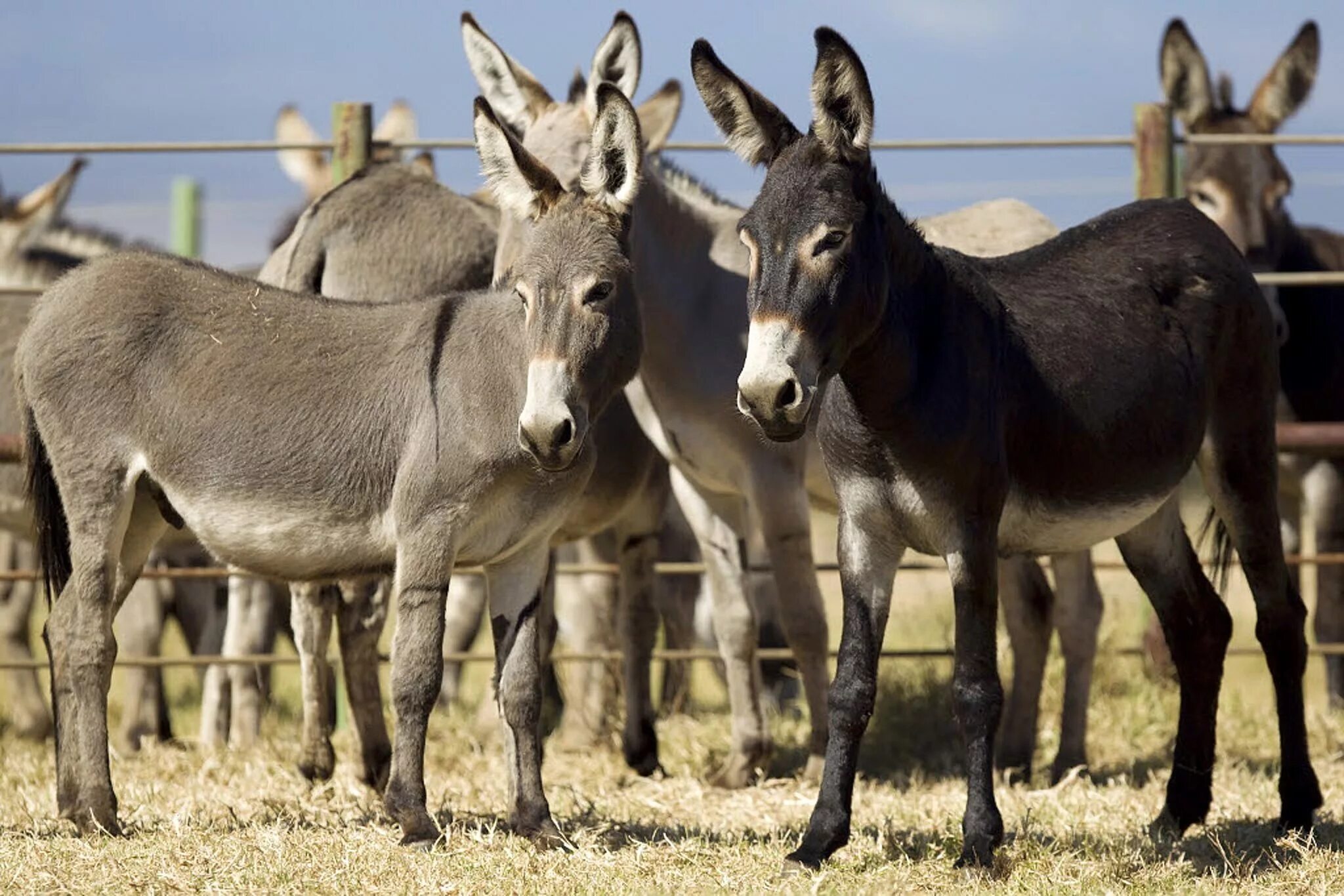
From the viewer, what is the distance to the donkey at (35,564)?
7281mm

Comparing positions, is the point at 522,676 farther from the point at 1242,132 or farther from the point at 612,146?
the point at 1242,132

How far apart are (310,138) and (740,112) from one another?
19.6 ft

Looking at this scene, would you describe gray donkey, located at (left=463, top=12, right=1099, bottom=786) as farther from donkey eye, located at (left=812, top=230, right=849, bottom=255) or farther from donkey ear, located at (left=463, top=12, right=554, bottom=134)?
donkey eye, located at (left=812, top=230, right=849, bottom=255)

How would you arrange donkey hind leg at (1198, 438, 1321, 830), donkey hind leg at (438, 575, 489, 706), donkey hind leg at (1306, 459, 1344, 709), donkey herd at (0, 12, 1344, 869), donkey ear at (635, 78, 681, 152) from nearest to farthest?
1. donkey herd at (0, 12, 1344, 869)
2. donkey hind leg at (1198, 438, 1321, 830)
3. donkey ear at (635, 78, 681, 152)
4. donkey hind leg at (1306, 459, 1344, 709)
5. donkey hind leg at (438, 575, 489, 706)

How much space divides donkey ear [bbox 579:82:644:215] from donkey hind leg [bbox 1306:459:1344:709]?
4.28m

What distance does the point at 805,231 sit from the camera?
12.8 ft

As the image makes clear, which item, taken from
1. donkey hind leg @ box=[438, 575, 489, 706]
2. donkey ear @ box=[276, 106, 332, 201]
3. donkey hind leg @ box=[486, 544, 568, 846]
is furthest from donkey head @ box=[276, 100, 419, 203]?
donkey hind leg @ box=[486, 544, 568, 846]

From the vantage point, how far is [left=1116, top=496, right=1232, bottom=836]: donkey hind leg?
16.6 feet

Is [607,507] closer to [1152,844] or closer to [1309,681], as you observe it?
[1152,844]

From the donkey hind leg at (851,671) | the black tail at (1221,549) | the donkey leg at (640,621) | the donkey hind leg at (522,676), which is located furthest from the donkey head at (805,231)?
the donkey leg at (640,621)

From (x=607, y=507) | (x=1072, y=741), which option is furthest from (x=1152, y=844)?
(x=607, y=507)

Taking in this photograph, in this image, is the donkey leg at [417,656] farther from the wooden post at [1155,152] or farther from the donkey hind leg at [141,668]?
the wooden post at [1155,152]

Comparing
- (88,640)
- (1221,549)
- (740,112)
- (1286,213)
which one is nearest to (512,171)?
(740,112)

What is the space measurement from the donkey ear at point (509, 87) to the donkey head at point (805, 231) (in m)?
2.09
